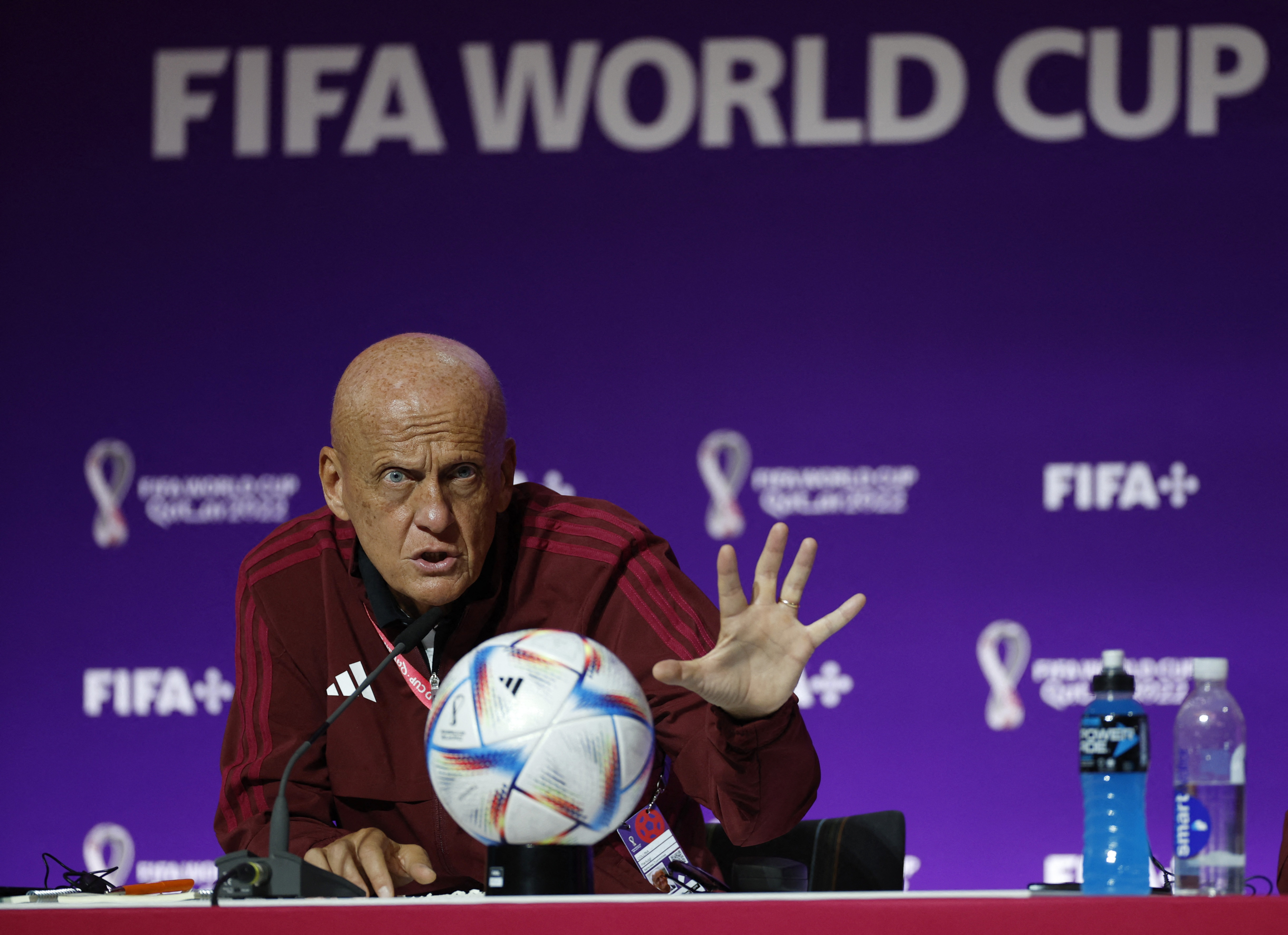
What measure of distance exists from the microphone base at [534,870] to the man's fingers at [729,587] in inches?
12.3

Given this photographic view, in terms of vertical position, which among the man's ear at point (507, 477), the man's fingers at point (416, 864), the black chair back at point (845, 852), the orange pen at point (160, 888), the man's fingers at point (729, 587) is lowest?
the black chair back at point (845, 852)

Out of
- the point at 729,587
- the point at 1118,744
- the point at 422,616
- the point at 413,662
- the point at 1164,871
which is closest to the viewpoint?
the point at 1118,744

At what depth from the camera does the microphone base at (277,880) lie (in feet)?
4.53

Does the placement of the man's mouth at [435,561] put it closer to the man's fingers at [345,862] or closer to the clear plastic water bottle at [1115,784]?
the man's fingers at [345,862]

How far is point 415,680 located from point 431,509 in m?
0.26

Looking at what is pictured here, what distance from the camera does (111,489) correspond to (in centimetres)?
389

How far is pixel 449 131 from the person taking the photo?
3.87 metres

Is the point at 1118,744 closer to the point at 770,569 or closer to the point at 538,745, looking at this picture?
the point at 770,569

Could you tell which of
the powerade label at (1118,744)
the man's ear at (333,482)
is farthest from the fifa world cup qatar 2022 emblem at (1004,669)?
the powerade label at (1118,744)

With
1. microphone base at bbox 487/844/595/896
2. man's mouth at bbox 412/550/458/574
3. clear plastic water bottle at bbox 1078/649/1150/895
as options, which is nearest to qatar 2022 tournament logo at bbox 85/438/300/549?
man's mouth at bbox 412/550/458/574

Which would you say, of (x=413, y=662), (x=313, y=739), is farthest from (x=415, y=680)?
(x=313, y=739)

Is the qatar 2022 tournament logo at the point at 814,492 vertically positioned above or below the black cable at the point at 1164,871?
above

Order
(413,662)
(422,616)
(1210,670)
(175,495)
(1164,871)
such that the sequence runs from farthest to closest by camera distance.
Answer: (175,495)
(413,662)
(422,616)
(1164,871)
(1210,670)

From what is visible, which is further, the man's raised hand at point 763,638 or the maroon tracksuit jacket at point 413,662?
the maroon tracksuit jacket at point 413,662
